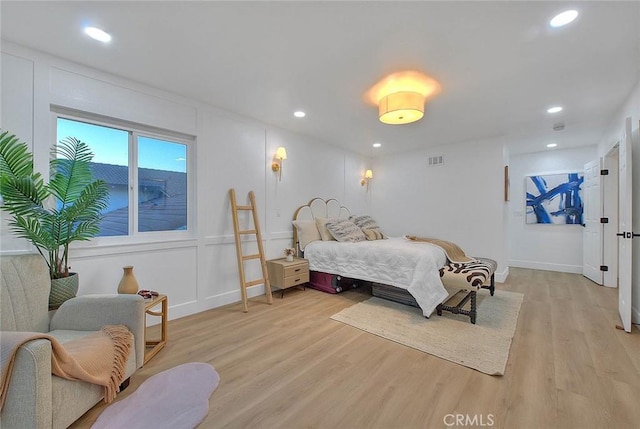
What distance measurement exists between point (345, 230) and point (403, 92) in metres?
2.14

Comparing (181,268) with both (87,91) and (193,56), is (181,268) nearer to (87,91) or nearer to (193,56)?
(87,91)

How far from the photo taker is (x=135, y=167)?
282 cm

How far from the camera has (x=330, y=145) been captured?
5.03 metres

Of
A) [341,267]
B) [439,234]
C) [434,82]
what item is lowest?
[341,267]

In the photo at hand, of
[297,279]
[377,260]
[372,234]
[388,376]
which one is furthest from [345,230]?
[388,376]

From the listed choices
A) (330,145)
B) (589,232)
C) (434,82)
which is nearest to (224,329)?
(434,82)

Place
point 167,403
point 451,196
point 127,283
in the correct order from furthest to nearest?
point 451,196 < point 127,283 < point 167,403

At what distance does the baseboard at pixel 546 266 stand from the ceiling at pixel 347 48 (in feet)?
10.3

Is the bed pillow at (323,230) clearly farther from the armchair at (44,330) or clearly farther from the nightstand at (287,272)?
the armchair at (44,330)

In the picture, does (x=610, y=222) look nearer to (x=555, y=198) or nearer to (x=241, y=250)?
(x=555, y=198)

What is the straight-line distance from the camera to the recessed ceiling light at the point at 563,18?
1716mm

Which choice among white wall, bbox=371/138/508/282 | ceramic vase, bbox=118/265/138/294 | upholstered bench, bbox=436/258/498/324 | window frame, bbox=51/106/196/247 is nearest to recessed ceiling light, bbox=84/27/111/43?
window frame, bbox=51/106/196/247

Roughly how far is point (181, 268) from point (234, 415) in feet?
6.26

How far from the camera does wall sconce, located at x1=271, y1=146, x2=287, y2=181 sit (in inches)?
156
